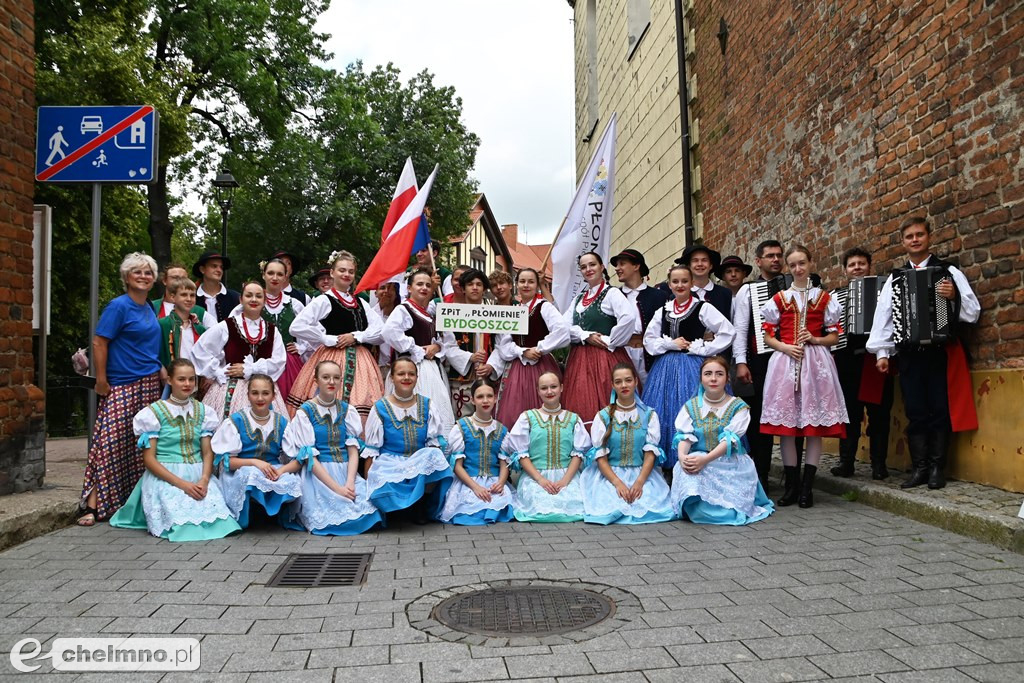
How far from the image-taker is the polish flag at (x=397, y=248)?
7.31 m

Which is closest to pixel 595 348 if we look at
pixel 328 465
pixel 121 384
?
pixel 328 465

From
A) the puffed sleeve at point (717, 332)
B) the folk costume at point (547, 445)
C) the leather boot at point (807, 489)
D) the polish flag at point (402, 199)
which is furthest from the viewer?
the polish flag at point (402, 199)

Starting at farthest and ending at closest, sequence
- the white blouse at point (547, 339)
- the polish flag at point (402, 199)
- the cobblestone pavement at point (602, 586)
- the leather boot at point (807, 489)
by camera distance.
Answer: the polish flag at point (402, 199), the white blouse at point (547, 339), the leather boot at point (807, 489), the cobblestone pavement at point (602, 586)

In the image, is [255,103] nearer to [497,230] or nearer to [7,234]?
[7,234]

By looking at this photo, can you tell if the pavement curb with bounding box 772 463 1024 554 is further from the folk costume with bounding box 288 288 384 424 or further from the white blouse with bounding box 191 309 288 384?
the white blouse with bounding box 191 309 288 384

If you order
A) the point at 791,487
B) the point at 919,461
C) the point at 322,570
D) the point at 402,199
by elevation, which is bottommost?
the point at 322,570

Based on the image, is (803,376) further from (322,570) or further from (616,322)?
(322,570)

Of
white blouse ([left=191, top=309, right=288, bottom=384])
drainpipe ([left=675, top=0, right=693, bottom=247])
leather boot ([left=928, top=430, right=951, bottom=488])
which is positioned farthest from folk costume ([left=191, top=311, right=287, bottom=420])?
drainpipe ([left=675, top=0, right=693, bottom=247])

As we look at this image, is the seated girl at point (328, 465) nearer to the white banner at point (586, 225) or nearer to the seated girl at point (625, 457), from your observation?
the seated girl at point (625, 457)

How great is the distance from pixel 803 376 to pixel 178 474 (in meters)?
4.60

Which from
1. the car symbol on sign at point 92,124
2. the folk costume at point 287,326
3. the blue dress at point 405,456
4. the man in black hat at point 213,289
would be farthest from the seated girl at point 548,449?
the car symbol on sign at point 92,124

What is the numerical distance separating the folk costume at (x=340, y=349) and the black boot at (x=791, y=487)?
10.9ft

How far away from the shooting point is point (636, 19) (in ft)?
49.3

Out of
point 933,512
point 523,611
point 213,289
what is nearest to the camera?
point 523,611
